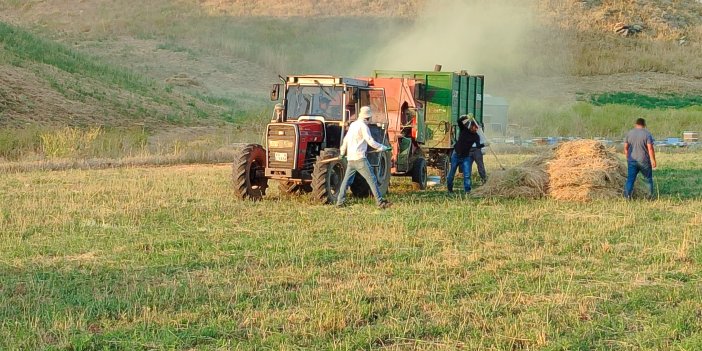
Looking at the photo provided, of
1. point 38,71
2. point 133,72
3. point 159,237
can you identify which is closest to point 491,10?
point 133,72

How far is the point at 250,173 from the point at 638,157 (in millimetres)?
6852

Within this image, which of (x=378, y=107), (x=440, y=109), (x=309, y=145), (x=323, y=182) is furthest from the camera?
(x=440, y=109)

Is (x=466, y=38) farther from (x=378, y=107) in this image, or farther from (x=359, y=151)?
(x=359, y=151)

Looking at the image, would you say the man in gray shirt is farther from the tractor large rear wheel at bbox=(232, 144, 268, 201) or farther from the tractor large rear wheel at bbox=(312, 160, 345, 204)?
the tractor large rear wheel at bbox=(232, 144, 268, 201)

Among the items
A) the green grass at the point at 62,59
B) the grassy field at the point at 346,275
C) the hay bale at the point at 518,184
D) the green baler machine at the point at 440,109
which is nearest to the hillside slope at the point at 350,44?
the green grass at the point at 62,59

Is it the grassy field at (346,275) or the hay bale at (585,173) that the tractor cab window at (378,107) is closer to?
the grassy field at (346,275)

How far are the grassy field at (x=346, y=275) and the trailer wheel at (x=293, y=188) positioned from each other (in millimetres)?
1537

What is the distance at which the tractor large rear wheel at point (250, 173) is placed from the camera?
47.1ft

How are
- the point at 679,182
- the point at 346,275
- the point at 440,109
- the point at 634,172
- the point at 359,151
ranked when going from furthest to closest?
the point at 440,109 → the point at 679,182 → the point at 634,172 → the point at 359,151 → the point at 346,275

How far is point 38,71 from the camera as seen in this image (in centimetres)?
3553

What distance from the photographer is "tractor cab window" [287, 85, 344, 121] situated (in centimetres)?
1497

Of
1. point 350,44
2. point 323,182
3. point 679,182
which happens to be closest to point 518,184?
point 323,182

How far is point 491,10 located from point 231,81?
1890cm

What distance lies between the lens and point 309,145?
14633 mm
